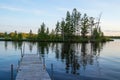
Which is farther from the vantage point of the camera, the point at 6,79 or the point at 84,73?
the point at 84,73

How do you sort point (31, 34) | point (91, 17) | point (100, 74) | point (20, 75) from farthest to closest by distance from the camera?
point (31, 34), point (91, 17), point (100, 74), point (20, 75)

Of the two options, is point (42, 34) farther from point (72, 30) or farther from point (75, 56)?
point (75, 56)

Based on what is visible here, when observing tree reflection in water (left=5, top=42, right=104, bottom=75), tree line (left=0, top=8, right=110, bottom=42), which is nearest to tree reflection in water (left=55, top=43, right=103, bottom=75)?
tree reflection in water (left=5, top=42, right=104, bottom=75)

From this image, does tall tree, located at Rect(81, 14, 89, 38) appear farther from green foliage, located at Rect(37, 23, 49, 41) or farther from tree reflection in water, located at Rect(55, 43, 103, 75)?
tree reflection in water, located at Rect(55, 43, 103, 75)

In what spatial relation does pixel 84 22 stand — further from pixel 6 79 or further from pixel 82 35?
pixel 6 79

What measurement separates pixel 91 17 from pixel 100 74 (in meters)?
109

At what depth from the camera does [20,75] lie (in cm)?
2298

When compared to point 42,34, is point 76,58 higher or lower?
lower

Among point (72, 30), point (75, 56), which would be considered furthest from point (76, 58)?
point (72, 30)

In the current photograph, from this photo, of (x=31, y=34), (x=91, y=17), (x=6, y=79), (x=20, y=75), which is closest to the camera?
(x=20, y=75)

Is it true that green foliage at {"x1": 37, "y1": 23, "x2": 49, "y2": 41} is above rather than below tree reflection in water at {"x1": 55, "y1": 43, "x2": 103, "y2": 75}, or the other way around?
above

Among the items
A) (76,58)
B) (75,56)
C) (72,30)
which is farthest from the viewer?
(72,30)

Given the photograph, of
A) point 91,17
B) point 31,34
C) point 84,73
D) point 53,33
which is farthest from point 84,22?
point 84,73

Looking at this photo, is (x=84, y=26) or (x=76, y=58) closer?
(x=76, y=58)
